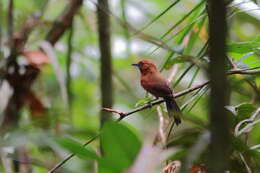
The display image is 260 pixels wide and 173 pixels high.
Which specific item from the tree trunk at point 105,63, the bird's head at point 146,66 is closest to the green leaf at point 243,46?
the tree trunk at point 105,63

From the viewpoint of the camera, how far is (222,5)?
514 mm

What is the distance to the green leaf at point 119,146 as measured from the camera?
2.27 ft

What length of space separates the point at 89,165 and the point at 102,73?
0.71 m

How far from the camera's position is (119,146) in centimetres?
70

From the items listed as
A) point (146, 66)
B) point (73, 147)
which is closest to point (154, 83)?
point (146, 66)

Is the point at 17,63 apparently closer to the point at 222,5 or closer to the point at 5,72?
the point at 5,72

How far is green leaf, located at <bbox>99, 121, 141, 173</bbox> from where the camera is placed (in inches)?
27.2

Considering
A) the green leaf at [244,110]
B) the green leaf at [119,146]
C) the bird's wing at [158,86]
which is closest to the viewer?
the green leaf at [119,146]

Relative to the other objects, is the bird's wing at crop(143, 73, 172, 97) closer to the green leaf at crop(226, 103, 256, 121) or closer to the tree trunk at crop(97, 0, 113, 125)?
the tree trunk at crop(97, 0, 113, 125)

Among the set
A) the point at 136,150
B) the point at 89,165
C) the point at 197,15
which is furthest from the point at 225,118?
the point at 89,165

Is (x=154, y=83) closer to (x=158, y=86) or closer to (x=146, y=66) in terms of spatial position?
(x=158, y=86)

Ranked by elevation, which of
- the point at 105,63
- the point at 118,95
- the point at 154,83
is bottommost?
the point at 118,95

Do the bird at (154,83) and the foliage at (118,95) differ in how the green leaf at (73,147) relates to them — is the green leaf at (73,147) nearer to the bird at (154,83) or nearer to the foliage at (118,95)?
the foliage at (118,95)

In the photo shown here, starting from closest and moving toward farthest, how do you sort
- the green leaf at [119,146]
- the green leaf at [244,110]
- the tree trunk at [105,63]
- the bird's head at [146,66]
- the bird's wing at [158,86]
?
1. the green leaf at [119,146]
2. the green leaf at [244,110]
3. the tree trunk at [105,63]
4. the bird's wing at [158,86]
5. the bird's head at [146,66]
